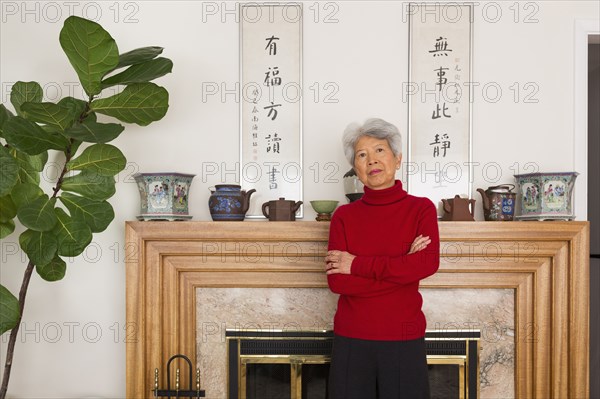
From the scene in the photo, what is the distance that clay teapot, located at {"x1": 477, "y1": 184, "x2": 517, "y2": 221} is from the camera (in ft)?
7.97

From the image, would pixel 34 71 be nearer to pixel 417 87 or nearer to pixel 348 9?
pixel 348 9

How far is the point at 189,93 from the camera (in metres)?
2.65

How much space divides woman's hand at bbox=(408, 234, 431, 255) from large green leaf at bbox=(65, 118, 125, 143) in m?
1.22

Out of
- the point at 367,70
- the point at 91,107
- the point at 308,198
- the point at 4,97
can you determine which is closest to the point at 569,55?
the point at 367,70

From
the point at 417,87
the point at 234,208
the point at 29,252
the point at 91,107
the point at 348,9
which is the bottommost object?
the point at 29,252

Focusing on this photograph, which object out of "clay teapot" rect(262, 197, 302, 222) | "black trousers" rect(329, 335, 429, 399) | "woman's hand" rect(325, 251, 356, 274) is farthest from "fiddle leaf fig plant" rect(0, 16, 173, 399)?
"black trousers" rect(329, 335, 429, 399)

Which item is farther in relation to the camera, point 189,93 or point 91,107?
point 189,93

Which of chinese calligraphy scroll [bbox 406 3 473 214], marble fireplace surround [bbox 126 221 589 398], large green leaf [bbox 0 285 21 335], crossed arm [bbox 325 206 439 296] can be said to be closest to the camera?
crossed arm [bbox 325 206 439 296]

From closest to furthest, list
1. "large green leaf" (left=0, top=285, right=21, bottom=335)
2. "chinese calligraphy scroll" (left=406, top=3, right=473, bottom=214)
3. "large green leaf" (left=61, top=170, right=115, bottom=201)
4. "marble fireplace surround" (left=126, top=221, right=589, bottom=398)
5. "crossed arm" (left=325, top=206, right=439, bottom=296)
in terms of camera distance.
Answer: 1. "crossed arm" (left=325, top=206, right=439, bottom=296)
2. "large green leaf" (left=0, top=285, right=21, bottom=335)
3. "large green leaf" (left=61, top=170, right=115, bottom=201)
4. "marble fireplace surround" (left=126, top=221, right=589, bottom=398)
5. "chinese calligraphy scroll" (left=406, top=3, right=473, bottom=214)

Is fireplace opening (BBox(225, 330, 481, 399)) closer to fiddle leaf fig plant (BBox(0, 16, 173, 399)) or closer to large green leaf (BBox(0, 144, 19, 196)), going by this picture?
fiddle leaf fig plant (BBox(0, 16, 173, 399))

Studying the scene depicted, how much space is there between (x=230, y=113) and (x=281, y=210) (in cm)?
58

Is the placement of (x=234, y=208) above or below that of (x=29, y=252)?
above

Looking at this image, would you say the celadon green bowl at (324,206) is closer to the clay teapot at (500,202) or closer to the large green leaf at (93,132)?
the clay teapot at (500,202)

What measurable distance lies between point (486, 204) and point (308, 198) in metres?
0.83
